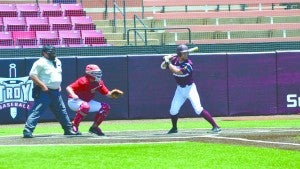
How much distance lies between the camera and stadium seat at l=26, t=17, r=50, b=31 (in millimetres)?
26875

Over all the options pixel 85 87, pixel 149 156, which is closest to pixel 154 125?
pixel 85 87

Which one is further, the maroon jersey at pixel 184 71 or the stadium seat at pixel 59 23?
the stadium seat at pixel 59 23

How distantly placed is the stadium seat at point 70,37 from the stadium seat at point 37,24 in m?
0.56

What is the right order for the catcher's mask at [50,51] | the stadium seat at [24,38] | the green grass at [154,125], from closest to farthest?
the catcher's mask at [50,51]
the green grass at [154,125]
the stadium seat at [24,38]

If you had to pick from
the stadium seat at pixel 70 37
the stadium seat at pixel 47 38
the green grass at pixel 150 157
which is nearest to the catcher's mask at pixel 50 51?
the green grass at pixel 150 157

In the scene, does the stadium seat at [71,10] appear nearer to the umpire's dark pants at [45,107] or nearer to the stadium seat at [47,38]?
the stadium seat at [47,38]

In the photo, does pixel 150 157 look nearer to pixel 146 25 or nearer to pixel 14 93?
pixel 14 93

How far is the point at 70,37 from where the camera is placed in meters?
26.8

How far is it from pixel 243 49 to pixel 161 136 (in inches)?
329

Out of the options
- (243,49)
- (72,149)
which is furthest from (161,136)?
(243,49)

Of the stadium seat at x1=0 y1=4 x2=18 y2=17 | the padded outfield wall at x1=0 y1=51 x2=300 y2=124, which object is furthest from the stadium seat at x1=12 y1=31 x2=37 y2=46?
the padded outfield wall at x1=0 y1=51 x2=300 y2=124

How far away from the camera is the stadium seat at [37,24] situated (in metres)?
26.9

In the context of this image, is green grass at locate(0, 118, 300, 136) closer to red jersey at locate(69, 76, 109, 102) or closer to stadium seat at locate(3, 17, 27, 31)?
red jersey at locate(69, 76, 109, 102)

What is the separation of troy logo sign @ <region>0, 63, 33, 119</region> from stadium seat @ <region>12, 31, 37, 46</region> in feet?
10.3
